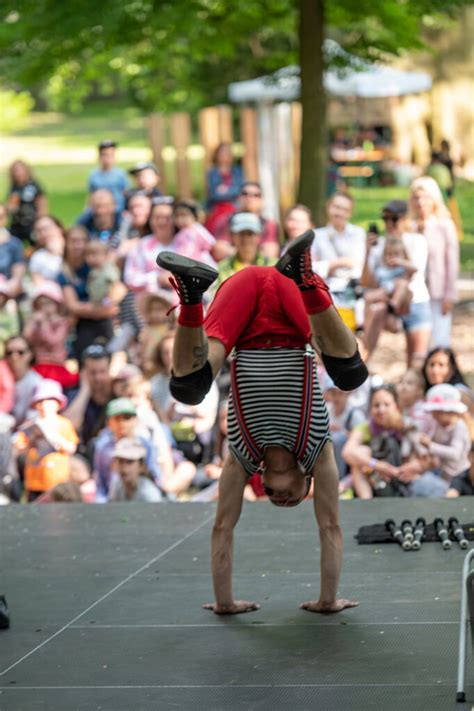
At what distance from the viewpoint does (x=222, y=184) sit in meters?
16.3

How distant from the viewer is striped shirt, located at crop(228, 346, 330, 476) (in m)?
6.00

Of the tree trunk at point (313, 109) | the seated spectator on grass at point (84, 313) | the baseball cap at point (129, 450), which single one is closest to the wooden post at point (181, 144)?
the tree trunk at point (313, 109)

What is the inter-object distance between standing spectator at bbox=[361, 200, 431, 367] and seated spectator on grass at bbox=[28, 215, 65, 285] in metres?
2.68

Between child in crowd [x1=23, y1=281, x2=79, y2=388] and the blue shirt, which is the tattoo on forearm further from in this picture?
the blue shirt

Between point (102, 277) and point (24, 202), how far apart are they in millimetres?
4337

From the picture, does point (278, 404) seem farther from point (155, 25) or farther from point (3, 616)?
point (155, 25)

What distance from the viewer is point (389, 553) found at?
747 cm

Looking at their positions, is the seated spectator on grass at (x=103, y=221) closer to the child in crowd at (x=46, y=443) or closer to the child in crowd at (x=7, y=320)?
the child in crowd at (x=7, y=320)

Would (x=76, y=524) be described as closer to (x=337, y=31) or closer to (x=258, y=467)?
(x=258, y=467)

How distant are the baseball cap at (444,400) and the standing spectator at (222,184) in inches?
265

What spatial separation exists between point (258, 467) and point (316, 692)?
110 centimetres

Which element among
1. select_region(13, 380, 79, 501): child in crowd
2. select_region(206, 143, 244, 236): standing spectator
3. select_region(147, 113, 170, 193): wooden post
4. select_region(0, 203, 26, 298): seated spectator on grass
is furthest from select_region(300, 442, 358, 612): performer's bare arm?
select_region(147, 113, 170, 193): wooden post

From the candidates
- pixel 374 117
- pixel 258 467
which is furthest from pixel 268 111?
pixel 258 467

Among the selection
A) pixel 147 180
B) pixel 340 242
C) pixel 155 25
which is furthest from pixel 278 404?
pixel 155 25
